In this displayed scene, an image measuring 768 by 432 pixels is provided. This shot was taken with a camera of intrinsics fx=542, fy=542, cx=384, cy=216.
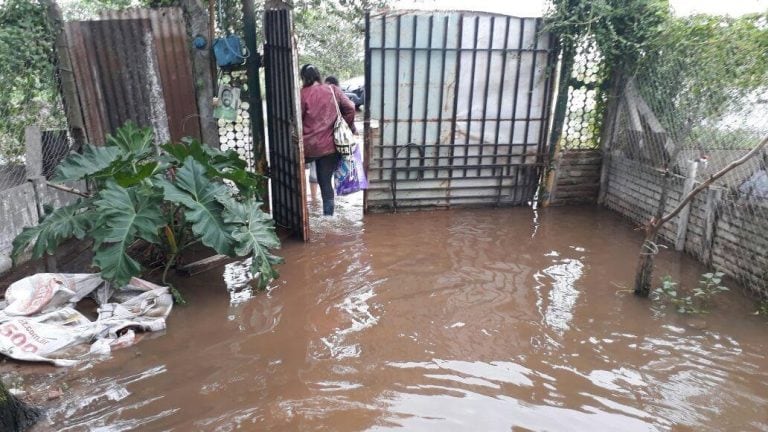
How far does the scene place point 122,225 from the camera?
3.97 m

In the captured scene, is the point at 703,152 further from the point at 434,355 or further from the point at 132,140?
the point at 132,140

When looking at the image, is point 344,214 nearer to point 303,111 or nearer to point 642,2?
point 303,111

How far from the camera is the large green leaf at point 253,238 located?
4.26 meters

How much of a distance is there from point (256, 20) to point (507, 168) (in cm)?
354

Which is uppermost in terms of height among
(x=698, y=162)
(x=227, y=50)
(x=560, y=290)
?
(x=227, y=50)

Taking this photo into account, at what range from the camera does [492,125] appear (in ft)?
22.4

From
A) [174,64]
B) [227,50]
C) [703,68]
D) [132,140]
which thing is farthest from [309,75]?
[703,68]

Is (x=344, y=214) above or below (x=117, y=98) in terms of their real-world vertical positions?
below

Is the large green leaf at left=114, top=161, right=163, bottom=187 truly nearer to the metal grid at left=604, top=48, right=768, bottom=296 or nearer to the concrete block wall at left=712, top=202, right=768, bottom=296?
the metal grid at left=604, top=48, right=768, bottom=296

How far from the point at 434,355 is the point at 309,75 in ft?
11.4

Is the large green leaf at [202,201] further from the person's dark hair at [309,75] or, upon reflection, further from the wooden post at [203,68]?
the person's dark hair at [309,75]

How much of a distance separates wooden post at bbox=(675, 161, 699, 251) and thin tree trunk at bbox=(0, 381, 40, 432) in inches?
219

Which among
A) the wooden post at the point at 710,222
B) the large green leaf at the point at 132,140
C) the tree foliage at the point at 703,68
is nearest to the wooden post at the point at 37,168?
the large green leaf at the point at 132,140

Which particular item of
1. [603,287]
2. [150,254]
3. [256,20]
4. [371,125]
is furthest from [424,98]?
[150,254]
